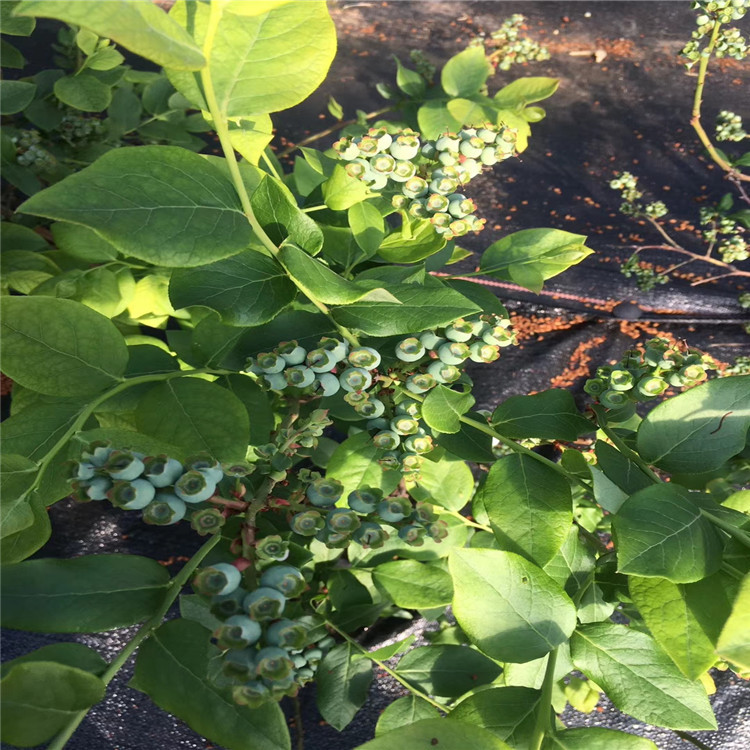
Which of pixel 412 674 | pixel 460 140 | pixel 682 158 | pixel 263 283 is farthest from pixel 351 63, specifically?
pixel 412 674

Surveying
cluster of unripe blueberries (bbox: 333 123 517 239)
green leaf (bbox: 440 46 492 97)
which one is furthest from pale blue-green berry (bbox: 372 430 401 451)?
green leaf (bbox: 440 46 492 97)

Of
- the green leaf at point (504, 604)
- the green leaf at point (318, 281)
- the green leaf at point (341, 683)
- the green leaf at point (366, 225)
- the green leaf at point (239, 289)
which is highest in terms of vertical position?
the green leaf at point (318, 281)

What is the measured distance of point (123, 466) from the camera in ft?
1.31

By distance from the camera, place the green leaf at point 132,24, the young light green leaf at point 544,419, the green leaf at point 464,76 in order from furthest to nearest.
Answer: the green leaf at point 464,76
the young light green leaf at point 544,419
the green leaf at point 132,24

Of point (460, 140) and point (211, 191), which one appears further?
point (460, 140)

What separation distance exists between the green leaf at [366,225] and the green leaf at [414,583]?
0.38 m

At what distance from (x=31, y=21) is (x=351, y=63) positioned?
132cm

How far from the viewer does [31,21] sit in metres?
0.78

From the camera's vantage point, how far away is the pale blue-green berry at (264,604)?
38 centimetres

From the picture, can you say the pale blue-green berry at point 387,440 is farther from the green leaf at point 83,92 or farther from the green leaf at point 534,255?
the green leaf at point 83,92

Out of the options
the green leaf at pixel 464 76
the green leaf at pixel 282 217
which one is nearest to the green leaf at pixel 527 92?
the green leaf at pixel 464 76

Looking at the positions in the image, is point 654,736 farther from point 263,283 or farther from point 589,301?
point 263,283

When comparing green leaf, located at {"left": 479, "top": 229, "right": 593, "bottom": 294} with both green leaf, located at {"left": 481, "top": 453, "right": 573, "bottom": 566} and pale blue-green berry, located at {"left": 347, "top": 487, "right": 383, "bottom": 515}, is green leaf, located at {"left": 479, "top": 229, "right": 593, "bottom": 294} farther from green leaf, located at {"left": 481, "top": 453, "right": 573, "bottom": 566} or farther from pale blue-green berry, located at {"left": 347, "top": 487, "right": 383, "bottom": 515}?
pale blue-green berry, located at {"left": 347, "top": 487, "right": 383, "bottom": 515}

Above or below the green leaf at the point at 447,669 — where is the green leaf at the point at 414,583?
above
